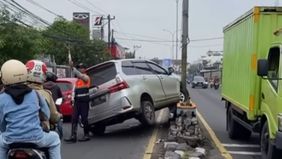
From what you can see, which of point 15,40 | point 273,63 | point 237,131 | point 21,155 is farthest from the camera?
point 15,40

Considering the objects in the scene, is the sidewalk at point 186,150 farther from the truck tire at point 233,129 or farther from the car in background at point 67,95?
the car in background at point 67,95

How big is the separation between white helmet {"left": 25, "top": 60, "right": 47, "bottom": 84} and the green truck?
4263 millimetres

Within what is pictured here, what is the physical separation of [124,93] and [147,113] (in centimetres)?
115

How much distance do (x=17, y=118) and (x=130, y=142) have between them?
8.02m

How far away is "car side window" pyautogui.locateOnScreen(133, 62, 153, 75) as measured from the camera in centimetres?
1480

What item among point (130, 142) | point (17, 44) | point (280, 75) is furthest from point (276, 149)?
point (17, 44)

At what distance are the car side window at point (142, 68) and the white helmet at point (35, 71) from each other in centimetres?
879

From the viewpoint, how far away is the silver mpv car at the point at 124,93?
13.5 meters

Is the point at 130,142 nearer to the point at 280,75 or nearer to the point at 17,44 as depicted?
the point at 280,75

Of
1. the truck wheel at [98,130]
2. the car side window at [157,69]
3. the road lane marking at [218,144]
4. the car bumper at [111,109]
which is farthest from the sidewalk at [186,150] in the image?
the car side window at [157,69]

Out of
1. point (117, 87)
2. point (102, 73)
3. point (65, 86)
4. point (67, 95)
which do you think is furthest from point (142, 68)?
point (65, 86)

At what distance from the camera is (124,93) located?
44.3 ft

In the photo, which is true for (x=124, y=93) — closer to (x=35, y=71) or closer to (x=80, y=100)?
(x=80, y=100)

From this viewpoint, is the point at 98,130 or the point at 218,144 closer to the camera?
the point at 218,144
